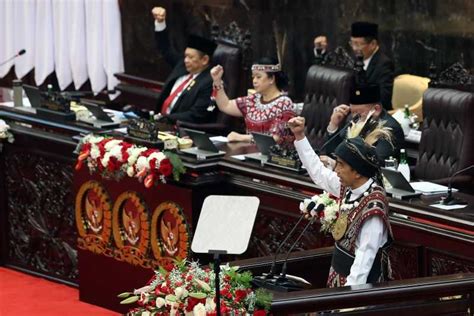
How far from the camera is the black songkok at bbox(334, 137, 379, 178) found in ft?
18.5

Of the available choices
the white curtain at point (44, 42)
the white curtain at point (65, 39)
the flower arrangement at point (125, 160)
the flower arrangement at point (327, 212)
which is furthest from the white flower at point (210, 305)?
the white curtain at point (44, 42)

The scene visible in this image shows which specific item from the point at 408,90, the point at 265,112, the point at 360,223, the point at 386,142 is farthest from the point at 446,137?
→ the point at 360,223

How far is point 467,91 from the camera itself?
26.4 ft

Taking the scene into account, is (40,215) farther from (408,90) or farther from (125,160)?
(408,90)

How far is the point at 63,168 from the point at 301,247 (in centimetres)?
217

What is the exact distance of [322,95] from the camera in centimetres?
882

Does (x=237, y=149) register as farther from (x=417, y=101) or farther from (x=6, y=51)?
(x=6, y=51)

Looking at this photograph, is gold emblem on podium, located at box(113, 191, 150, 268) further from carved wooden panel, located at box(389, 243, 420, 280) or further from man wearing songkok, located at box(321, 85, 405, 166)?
carved wooden panel, located at box(389, 243, 420, 280)

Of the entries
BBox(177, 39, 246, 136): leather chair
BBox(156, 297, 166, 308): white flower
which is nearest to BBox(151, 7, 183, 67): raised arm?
BBox(177, 39, 246, 136): leather chair

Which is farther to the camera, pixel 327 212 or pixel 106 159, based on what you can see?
pixel 106 159

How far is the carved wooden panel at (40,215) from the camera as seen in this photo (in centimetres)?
888

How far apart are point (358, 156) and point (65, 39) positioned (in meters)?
7.38

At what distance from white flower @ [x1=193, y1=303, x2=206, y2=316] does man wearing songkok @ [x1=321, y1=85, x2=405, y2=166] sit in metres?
1.59

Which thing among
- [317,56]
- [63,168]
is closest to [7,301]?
[63,168]
